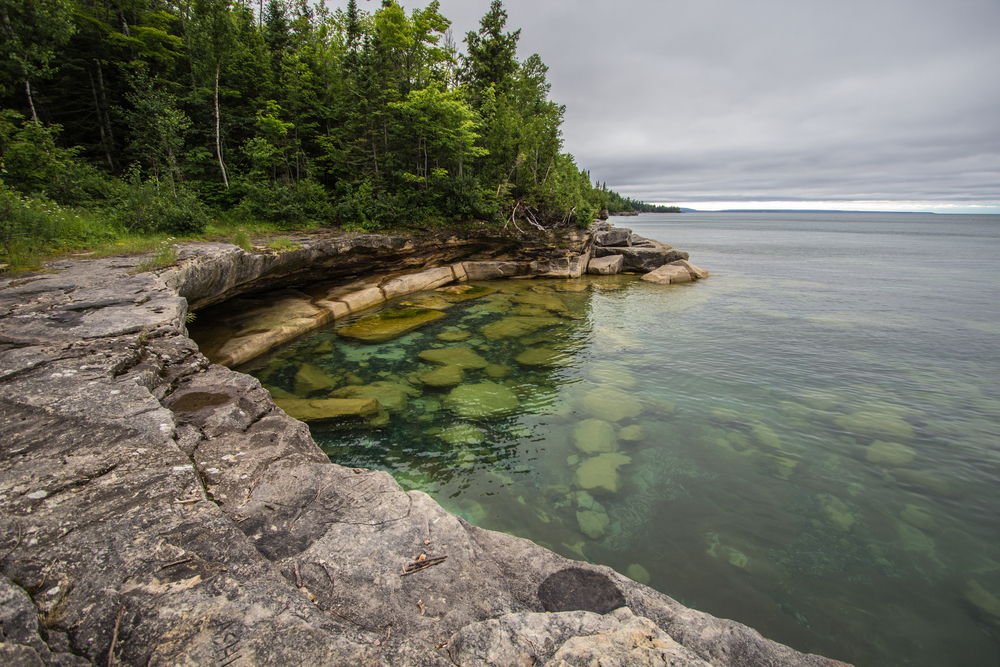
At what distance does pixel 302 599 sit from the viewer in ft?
7.64

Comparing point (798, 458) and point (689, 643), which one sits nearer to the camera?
point (689, 643)

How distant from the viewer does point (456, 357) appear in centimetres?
1107

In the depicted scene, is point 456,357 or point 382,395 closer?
point 382,395

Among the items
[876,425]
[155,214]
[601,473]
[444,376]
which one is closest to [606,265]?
[444,376]

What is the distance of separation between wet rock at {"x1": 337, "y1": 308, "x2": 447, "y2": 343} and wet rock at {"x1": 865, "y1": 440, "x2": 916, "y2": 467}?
11.5 meters

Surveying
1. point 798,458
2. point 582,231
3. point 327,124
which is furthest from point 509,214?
point 798,458

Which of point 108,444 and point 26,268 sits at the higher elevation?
point 26,268

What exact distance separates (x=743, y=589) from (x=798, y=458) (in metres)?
3.34

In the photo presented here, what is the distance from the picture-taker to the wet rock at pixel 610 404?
8375 millimetres

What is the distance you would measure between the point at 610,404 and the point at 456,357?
4392 millimetres

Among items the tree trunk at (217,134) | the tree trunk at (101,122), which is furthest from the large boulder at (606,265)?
the tree trunk at (101,122)

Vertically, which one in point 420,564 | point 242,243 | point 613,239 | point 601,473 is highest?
point 613,239

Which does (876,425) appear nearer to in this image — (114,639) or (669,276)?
(114,639)

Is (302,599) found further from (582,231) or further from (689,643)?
(582,231)
